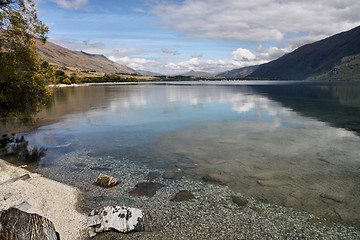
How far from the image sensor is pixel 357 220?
1339 centimetres

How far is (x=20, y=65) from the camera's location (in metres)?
27.5

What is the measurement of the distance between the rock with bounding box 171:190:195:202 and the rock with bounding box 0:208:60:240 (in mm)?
7273

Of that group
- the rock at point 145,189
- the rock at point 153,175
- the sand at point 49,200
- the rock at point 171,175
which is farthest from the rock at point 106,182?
the rock at point 171,175

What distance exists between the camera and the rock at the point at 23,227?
29.8ft

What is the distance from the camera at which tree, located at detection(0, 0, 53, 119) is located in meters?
24.9

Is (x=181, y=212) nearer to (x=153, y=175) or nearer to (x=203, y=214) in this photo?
(x=203, y=214)

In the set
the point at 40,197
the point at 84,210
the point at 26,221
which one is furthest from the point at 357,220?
the point at 40,197

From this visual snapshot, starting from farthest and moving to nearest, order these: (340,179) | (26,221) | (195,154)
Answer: (195,154) → (340,179) → (26,221)

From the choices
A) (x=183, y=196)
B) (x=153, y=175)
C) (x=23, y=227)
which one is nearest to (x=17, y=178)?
(x=23, y=227)

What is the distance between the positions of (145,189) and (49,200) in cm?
605

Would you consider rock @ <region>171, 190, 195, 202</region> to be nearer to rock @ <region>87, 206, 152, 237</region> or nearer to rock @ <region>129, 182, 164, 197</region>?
rock @ <region>129, 182, 164, 197</region>

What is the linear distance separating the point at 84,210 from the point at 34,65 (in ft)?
73.2

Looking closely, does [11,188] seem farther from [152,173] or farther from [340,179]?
[340,179]

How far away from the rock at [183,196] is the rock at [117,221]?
123 inches
